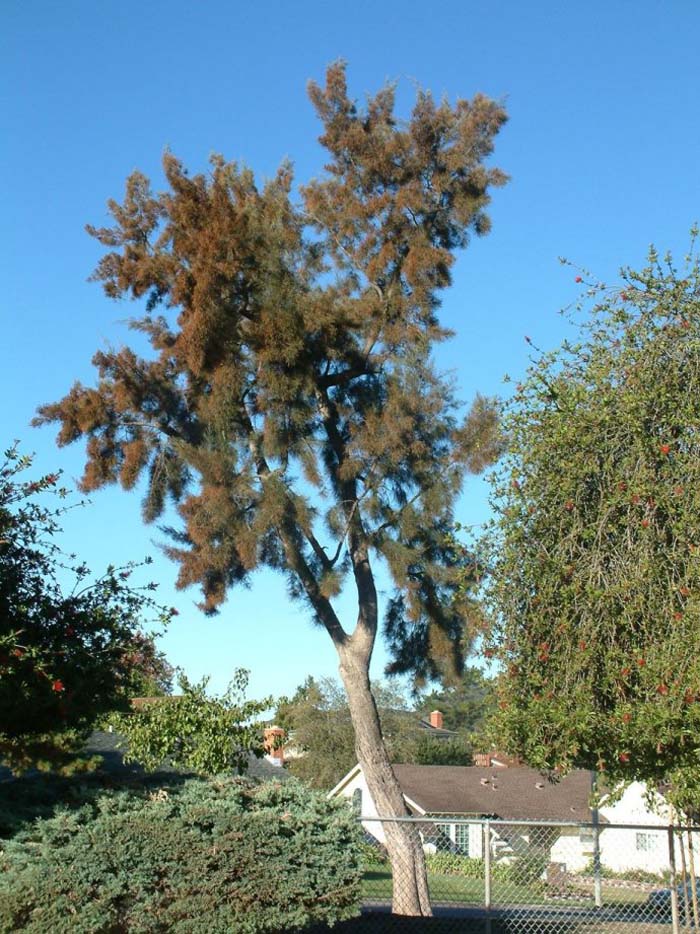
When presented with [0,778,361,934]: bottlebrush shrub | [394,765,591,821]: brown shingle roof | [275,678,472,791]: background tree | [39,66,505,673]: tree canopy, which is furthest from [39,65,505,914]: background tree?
[275,678,472,791]: background tree

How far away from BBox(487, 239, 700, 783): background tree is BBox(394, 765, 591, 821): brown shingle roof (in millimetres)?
26106

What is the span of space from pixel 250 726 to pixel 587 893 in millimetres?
4677

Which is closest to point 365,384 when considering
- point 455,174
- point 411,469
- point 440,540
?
point 411,469

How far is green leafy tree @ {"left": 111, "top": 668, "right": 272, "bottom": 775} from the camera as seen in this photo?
11.6 meters

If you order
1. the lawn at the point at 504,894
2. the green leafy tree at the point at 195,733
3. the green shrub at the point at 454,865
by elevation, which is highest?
the green leafy tree at the point at 195,733

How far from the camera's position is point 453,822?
9.84 metres

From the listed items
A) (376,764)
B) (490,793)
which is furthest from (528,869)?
(490,793)

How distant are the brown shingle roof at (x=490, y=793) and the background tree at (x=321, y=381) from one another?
18.6 metres

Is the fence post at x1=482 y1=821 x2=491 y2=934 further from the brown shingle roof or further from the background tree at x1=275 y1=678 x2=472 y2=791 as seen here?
the background tree at x1=275 y1=678 x2=472 y2=791

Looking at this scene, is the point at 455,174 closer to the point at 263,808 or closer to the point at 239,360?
the point at 239,360

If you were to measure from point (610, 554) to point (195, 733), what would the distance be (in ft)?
17.8

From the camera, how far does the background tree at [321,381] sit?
681 inches

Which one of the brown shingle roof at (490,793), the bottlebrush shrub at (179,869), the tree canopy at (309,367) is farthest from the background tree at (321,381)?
the brown shingle roof at (490,793)

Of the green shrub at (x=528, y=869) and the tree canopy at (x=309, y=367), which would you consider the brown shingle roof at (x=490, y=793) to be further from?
the green shrub at (x=528, y=869)
